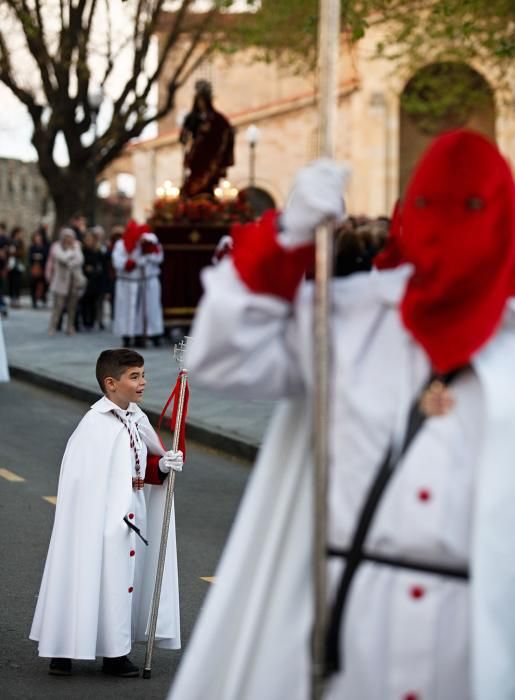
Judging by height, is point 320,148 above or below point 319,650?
above

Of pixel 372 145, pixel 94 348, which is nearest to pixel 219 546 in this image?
pixel 94 348

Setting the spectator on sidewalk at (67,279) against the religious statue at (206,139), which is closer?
the religious statue at (206,139)

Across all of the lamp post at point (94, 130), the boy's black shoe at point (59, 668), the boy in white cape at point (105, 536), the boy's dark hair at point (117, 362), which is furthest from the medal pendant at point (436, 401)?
the lamp post at point (94, 130)

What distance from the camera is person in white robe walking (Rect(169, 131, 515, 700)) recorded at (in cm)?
345

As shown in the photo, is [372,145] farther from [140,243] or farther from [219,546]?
[219,546]

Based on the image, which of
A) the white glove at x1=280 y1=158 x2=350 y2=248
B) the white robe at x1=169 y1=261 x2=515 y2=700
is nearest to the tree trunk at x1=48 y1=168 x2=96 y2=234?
the white robe at x1=169 y1=261 x2=515 y2=700

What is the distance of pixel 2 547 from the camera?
30.7 ft

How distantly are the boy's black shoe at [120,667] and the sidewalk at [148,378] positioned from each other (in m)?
4.57

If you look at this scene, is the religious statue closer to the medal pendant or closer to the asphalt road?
the asphalt road

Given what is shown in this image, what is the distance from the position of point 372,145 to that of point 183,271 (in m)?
24.4

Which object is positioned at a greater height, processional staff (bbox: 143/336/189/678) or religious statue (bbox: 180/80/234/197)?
religious statue (bbox: 180/80/234/197)

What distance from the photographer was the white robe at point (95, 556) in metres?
6.75

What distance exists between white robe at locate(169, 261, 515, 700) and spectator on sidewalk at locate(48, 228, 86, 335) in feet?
69.2

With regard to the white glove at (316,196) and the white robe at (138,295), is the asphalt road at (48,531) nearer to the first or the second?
the white glove at (316,196)
